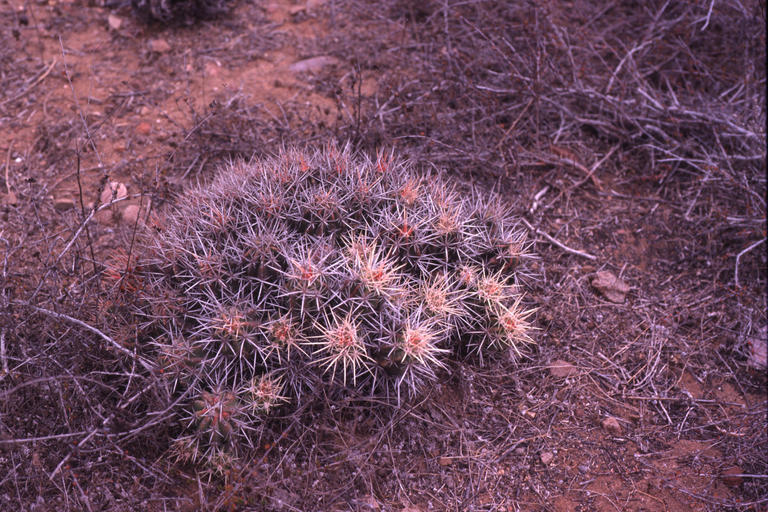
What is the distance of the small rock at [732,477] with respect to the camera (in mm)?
3297

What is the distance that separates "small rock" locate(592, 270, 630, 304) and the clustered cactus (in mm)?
1052

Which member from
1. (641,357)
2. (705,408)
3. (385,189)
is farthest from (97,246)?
(705,408)

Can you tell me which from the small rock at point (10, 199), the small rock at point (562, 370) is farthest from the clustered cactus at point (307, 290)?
the small rock at point (10, 199)

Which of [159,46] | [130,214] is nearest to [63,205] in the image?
[130,214]

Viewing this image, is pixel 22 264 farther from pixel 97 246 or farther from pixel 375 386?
pixel 375 386

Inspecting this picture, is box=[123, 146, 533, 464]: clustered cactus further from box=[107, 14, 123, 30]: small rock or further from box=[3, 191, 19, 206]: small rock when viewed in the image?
box=[107, 14, 123, 30]: small rock

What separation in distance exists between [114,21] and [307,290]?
15.0 feet

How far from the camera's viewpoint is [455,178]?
4715 mm

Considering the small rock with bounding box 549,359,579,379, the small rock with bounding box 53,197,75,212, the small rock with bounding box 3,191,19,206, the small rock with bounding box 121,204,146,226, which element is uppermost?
the small rock with bounding box 3,191,19,206

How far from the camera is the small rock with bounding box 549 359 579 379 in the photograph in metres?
3.78

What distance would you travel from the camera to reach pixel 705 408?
3.71 m

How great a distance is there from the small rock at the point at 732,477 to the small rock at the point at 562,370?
97 cm

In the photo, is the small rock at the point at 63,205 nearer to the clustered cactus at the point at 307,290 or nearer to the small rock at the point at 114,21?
the clustered cactus at the point at 307,290

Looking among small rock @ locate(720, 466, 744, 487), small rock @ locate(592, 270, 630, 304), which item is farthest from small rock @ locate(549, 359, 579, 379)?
small rock @ locate(720, 466, 744, 487)
